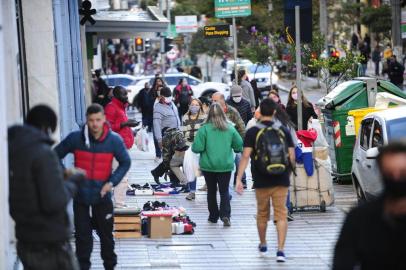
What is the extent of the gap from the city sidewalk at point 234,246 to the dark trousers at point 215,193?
166 millimetres

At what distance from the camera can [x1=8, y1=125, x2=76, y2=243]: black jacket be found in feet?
27.6

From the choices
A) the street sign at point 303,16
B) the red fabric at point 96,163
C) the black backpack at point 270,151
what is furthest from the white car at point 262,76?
the red fabric at point 96,163

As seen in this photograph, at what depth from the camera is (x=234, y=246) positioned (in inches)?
557

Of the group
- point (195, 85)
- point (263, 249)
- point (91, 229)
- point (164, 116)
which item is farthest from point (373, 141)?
point (195, 85)

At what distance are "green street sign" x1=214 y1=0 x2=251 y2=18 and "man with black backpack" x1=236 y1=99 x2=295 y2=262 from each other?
14.5 meters

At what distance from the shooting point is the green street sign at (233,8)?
89.6 ft

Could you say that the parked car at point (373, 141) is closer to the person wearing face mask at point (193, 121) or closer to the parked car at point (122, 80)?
the person wearing face mask at point (193, 121)

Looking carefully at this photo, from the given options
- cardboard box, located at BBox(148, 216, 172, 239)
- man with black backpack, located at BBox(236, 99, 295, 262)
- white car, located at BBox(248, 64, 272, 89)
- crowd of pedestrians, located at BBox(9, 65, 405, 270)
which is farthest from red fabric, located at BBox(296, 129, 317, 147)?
white car, located at BBox(248, 64, 272, 89)

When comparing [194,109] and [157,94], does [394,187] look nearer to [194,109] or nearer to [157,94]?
[194,109]

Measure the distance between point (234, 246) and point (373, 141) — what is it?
3.23 meters

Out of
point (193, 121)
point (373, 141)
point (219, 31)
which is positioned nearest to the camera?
point (373, 141)

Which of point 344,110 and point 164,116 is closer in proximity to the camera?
point 344,110

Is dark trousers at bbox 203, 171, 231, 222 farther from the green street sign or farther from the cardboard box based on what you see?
the green street sign

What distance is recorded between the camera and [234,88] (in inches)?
824
